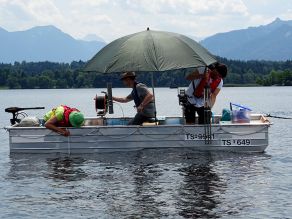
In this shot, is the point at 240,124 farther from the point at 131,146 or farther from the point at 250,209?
the point at 250,209

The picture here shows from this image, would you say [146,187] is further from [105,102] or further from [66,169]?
[105,102]

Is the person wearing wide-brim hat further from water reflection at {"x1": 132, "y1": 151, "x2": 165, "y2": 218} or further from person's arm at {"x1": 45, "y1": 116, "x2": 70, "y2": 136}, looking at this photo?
water reflection at {"x1": 132, "y1": 151, "x2": 165, "y2": 218}

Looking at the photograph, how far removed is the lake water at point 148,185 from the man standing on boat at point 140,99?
1.21 meters

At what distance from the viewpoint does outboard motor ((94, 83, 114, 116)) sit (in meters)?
21.9

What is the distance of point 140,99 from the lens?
69.8 feet

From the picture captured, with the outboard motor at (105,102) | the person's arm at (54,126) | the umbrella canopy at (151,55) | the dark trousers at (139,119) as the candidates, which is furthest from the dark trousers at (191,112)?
the person's arm at (54,126)

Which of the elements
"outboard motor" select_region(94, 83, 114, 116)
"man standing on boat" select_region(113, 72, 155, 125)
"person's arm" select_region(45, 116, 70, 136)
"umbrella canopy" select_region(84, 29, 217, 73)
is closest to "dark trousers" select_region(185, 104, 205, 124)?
"man standing on boat" select_region(113, 72, 155, 125)

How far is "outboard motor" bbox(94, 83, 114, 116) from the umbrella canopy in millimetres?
1479

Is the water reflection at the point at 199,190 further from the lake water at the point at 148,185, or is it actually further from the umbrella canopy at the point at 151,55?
the umbrella canopy at the point at 151,55

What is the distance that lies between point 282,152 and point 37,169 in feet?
32.5

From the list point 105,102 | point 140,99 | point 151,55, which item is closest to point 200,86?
point 140,99

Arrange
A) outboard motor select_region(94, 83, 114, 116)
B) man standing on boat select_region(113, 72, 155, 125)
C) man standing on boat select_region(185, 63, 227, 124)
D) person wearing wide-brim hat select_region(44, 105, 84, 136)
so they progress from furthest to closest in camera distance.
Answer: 1. outboard motor select_region(94, 83, 114, 116)
2. man standing on boat select_region(185, 63, 227, 124)
3. man standing on boat select_region(113, 72, 155, 125)
4. person wearing wide-brim hat select_region(44, 105, 84, 136)

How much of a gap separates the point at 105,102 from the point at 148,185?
6666mm

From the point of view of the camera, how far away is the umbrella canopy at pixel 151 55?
1980 cm
